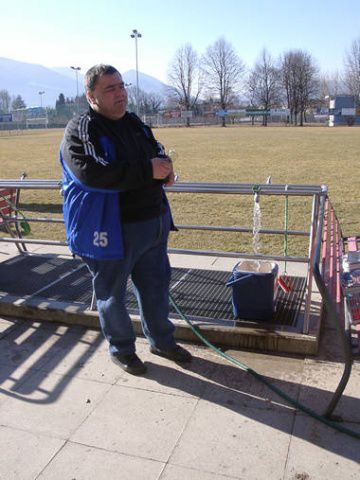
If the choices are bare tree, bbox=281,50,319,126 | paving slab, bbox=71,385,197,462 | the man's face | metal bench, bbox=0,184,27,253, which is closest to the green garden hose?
paving slab, bbox=71,385,197,462

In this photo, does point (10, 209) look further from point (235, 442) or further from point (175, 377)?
point (235, 442)

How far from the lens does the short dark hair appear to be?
2834 millimetres

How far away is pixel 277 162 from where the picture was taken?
679 inches

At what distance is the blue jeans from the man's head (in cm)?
67

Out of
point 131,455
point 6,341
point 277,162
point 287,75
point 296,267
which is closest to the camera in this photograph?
point 131,455

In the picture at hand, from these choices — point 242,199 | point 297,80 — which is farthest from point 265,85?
point 242,199

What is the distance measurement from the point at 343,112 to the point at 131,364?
246 ft

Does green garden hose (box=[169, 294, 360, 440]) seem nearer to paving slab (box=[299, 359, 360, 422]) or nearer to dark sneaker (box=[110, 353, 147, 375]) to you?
paving slab (box=[299, 359, 360, 422])

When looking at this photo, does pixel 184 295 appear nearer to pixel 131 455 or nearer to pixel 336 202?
pixel 131 455

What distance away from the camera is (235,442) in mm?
2656

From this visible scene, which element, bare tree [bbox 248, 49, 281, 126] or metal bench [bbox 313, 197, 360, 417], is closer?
metal bench [bbox 313, 197, 360, 417]

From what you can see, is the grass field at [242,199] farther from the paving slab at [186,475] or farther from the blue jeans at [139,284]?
the paving slab at [186,475]

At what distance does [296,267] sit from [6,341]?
284 centimetres

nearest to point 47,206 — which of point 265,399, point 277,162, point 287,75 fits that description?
point 265,399
